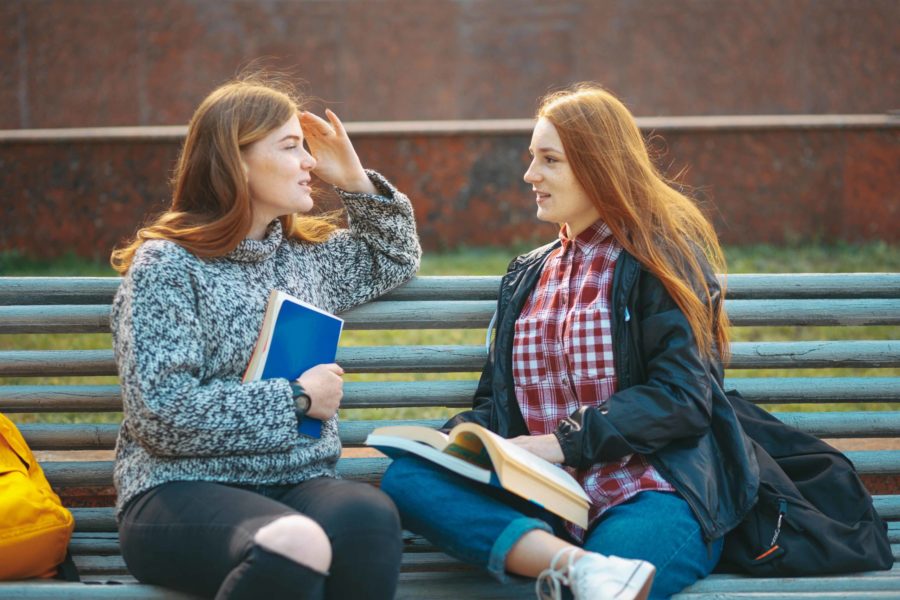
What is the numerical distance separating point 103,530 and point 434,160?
21.6 feet

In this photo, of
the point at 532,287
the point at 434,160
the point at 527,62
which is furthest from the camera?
the point at 527,62

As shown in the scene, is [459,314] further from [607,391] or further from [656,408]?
[656,408]

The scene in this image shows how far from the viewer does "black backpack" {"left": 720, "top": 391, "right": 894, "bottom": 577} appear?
2.68 m

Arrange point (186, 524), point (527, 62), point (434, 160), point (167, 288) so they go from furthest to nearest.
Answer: point (527, 62), point (434, 160), point (167, 288), point (186, 524)

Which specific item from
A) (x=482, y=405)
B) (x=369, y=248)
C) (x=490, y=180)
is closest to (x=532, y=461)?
(x=482, y=405)

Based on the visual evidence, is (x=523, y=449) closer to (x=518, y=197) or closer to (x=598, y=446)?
(x=598, y=446)

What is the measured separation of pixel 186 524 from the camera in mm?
2443

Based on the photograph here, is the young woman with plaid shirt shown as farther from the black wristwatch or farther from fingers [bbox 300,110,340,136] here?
fingers [bbox 300,110,340,136]

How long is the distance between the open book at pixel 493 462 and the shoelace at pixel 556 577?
Result: 0.12 metres

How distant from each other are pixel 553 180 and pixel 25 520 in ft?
5.12

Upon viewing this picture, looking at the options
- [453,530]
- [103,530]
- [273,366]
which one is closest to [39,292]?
[103,530]

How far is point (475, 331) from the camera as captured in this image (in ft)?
21.2

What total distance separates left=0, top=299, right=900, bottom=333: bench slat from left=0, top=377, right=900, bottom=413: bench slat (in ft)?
0.56

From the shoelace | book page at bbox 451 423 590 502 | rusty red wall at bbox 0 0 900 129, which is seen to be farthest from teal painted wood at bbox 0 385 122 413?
rusty red wall at bbox 0 0 900 129
